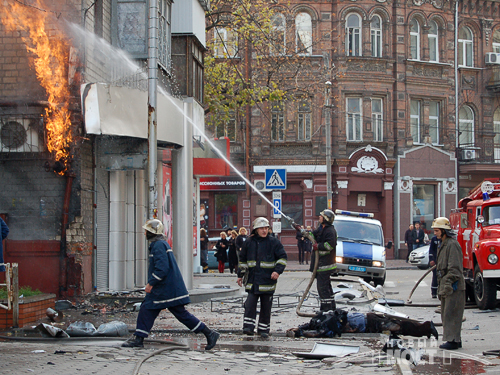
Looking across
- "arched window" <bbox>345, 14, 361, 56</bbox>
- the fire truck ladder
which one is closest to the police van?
the fire truck ladder

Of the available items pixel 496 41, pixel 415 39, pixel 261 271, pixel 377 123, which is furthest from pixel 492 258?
pixel 496 41

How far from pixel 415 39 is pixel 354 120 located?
557 centimetres

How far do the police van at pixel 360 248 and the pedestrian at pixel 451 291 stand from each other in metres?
9.59

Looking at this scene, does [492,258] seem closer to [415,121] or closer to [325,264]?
[325,264]

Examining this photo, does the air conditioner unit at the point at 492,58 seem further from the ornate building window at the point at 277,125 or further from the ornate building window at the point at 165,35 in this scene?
the ornate building window at the point at 165,35

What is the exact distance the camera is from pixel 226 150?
24.2m

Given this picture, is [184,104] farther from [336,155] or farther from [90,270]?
[336,155]

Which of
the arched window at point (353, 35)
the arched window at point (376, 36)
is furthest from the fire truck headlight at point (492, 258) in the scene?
the arched window at point (376, 36)

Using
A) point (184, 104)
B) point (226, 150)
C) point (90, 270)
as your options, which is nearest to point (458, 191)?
point (226, 150)

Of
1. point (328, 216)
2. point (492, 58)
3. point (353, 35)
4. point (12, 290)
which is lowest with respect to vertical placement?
point (12, 290)

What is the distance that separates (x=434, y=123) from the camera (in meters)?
36.1

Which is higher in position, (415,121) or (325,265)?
(415,121)

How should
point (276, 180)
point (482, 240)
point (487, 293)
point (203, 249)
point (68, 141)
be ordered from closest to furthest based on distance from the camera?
point (68, 141) < point (487, 293) < point (482, 240) < point (276, 180) < point (203, 249)

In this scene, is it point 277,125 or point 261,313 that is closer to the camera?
point 261,313
